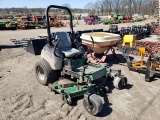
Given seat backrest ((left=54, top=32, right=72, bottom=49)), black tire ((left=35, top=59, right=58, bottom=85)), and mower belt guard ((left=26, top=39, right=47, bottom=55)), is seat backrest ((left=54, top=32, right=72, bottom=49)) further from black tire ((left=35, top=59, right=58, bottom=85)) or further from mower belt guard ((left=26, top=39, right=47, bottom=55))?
mower belt guard ((left=26, top=39, right=47, bottom=55))

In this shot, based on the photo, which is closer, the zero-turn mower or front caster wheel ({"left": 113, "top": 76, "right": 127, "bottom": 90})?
the zero-turn mower

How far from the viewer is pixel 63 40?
5.07 meters

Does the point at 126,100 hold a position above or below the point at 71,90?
below

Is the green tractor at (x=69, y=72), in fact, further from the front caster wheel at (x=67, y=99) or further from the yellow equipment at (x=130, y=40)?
the yellow equipment at (x=130, y=40)

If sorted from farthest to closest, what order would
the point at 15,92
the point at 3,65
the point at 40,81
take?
the point at 3,65
the point at 40,81
the point at 15,92

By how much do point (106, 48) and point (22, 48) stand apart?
4.78 meters

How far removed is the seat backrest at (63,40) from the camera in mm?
4992

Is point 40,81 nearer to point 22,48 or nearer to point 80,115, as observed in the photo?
point 80,115

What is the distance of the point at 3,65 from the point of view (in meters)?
7.01

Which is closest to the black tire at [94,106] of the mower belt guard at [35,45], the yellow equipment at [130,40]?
the yellow equipment at [130,40]

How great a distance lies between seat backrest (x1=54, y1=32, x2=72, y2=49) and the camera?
4.99 metres

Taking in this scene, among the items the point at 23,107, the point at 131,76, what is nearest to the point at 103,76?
the point at 131,76

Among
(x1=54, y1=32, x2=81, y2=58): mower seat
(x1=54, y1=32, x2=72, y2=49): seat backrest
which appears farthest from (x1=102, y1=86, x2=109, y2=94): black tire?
(x1=54, y1=32, x2=72, y2=49): seat backrest

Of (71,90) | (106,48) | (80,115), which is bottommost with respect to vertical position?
(80,115)
